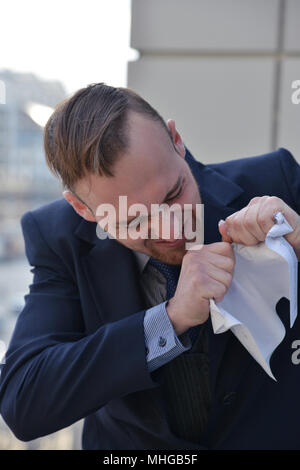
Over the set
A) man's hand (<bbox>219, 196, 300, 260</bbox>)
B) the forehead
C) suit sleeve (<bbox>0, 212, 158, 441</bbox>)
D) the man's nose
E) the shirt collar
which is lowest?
suit sleeve (<bbox>0, 212, 158, 441</bbox>)

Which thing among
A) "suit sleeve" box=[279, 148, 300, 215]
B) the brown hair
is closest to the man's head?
the brown hair

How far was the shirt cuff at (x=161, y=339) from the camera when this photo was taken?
44.5 inches

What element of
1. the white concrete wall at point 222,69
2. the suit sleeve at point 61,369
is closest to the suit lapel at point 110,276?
the suit sleeve at point 61,369

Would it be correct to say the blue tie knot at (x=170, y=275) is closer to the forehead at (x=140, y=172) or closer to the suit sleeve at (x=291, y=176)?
the forehead at (x=140, y=172)

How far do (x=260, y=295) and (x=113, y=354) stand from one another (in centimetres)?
37

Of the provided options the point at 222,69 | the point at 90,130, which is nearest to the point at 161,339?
the point at 90,130

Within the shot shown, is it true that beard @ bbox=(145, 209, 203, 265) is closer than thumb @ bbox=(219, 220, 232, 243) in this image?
No

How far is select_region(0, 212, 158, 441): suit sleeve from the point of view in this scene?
1.17m

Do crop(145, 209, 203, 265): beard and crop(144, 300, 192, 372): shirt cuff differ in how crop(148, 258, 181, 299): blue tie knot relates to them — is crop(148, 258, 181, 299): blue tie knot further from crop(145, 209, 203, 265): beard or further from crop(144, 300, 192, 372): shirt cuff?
crop(144, 300, 192, 372): shirt cuff

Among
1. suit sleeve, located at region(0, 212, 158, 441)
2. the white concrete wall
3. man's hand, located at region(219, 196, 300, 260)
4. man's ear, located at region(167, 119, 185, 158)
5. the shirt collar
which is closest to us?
man's hand, located at region(219, 196, 300, 260)

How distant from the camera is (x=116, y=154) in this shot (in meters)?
1.12

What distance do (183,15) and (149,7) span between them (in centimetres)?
15
